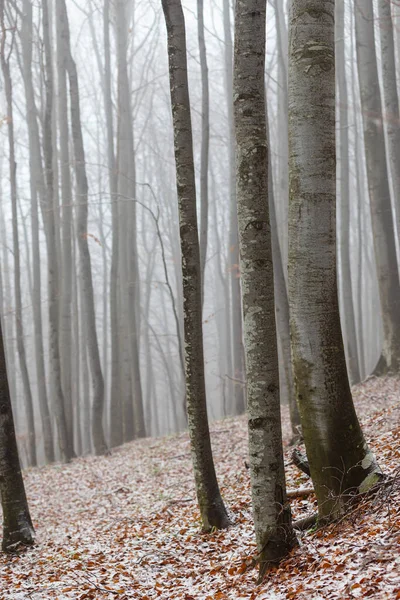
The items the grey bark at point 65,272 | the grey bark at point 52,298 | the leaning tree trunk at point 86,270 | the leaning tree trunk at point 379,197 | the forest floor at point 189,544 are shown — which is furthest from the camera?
the grey bark at point 65,272

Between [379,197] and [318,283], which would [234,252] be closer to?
[379,197]

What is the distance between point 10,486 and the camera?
258 inches

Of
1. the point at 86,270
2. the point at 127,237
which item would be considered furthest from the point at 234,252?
the point at 86,270

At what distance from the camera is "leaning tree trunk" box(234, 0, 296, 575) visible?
445 cm

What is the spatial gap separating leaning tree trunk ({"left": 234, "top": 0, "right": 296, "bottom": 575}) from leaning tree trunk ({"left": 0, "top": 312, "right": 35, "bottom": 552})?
322 cm

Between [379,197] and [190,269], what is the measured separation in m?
6.78

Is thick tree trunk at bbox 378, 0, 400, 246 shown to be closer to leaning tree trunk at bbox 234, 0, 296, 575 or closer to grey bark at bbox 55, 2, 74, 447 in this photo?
leaning tree trunk at bbox 234, 0, 296, 575

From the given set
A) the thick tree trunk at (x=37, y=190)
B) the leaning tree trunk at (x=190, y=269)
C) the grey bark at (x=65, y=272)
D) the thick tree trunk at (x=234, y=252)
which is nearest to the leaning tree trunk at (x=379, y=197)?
the thick tree trunk at (x=234, y=252)

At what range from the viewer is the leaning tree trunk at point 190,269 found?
597cm

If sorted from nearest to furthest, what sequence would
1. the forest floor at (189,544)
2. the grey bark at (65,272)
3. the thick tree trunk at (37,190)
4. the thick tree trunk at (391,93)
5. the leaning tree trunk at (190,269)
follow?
the forest floor at (189,544)
the leaning tree trunk at (190,269)
the thick tree trunk at (391,93)
the grey bark at (65,272)
the thick tree trunk at (37,190)

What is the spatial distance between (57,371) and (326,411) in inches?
412

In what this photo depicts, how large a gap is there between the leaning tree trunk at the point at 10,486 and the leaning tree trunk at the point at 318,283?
11.4 feet

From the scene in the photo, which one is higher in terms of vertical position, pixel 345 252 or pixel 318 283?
pixel 345 252

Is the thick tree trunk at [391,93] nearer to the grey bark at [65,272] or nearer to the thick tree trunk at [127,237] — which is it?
the thick tree trunk at [127,237]
